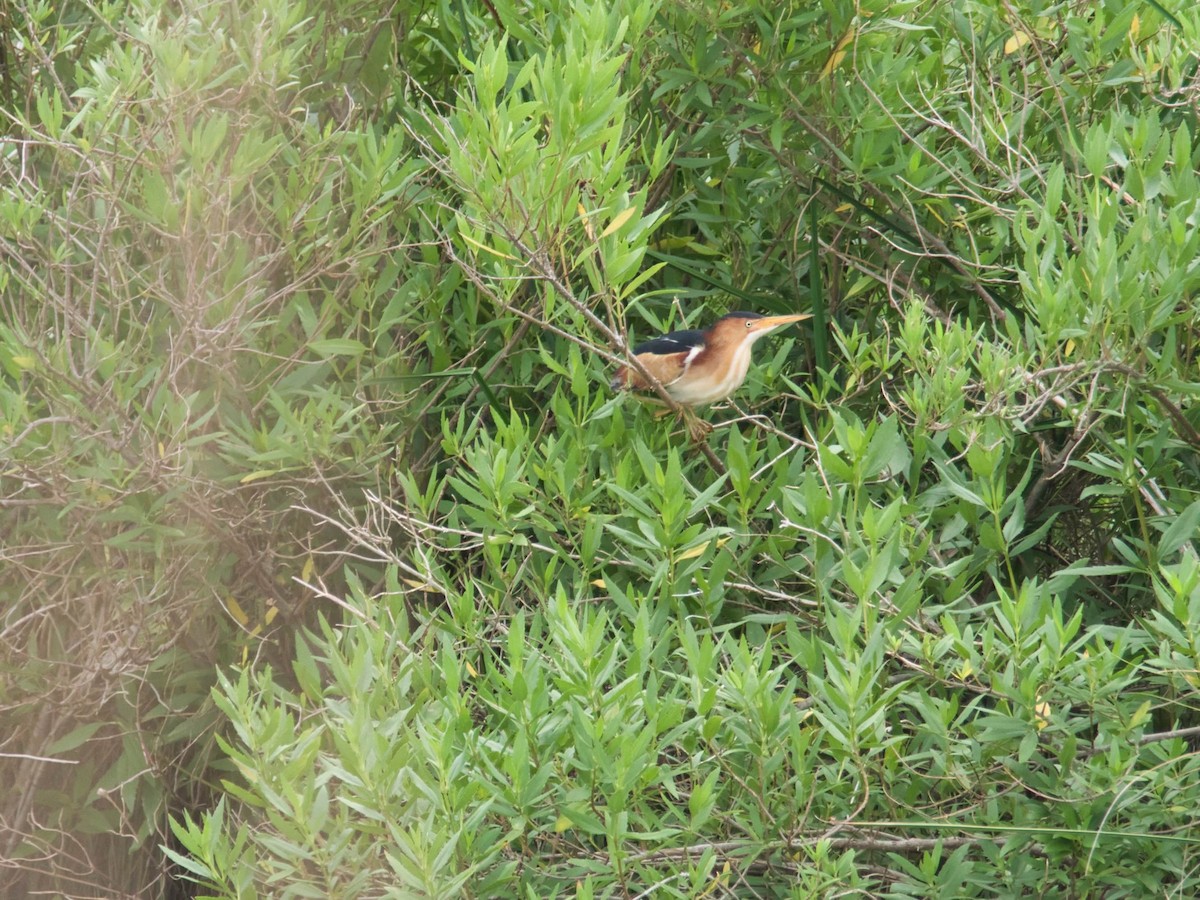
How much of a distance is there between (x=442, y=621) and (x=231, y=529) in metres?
0.74

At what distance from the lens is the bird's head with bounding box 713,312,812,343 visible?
8.92 ft

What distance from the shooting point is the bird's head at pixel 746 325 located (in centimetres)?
272

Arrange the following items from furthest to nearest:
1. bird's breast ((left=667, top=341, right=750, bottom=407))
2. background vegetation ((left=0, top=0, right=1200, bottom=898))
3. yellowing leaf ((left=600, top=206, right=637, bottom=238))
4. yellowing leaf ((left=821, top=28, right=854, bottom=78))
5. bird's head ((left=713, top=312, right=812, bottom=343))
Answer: yellowing leaf ((left=821, top=28, right=854, bottom=78))
bird's head ((left=713, top=312, right=812, bottom=343))
bird's breast ((left=667, top=341, right=750, bottom=407))
yellowing leaf ((left=600, top=206, right=637, bottom=238))
background vegetation ((left=0, top=0, right=1200, bottom=898))

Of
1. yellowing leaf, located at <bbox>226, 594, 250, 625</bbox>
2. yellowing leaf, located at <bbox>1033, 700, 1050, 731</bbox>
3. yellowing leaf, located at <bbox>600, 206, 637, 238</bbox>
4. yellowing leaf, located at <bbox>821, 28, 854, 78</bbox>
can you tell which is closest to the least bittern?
yellowing leaf, located at <bbox>600, 206, 637, 238</bbox>

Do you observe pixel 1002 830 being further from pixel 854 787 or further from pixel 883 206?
pixel 883 206

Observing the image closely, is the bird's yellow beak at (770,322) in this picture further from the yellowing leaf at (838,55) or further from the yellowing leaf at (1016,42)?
the yellowing leaf at (1016,42)

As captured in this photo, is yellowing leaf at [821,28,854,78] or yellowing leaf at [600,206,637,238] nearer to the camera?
yellowing leaf at [600,206,637,238]

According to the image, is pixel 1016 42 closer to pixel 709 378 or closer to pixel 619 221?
pixel 709 378

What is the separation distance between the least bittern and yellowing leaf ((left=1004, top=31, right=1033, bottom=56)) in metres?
0.87

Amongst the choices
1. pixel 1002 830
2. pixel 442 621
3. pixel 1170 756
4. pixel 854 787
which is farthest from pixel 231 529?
pixel 1170 756

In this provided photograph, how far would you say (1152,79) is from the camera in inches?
111

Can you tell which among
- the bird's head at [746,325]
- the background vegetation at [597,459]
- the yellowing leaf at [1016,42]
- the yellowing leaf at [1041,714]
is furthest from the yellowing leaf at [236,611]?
the yellowing leaf at [1016,42]

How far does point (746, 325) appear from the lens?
277cm

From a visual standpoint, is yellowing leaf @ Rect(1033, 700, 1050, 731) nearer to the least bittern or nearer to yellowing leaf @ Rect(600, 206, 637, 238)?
the least bittern
